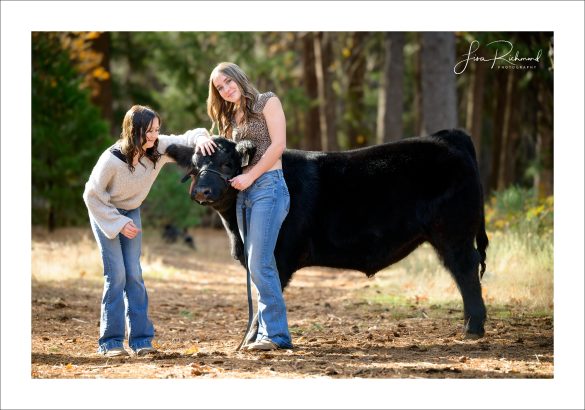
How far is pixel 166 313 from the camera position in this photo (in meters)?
8.95

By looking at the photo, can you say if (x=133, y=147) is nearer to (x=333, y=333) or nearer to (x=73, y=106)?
(x=333, y=333)

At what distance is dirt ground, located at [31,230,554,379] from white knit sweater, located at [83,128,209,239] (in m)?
1.04

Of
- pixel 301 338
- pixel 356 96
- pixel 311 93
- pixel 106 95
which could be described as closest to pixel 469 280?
pixel 301 338

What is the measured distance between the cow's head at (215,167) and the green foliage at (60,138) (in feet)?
29.0

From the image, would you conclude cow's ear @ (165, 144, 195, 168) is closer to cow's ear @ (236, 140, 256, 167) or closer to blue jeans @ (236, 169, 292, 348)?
cow's ear @ (236, 140, 256, 167)

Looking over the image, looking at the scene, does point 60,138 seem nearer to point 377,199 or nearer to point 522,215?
point 522,215

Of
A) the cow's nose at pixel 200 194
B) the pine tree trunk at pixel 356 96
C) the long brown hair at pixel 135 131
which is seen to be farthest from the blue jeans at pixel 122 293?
the pine tree trunk at pixel 356 96

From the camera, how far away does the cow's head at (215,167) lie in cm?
602

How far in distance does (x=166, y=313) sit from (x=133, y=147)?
3.32m

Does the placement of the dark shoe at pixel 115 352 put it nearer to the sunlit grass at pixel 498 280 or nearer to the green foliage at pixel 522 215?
the sunlit grass at pixel 498 280

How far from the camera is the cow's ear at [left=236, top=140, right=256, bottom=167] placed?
20.0ft

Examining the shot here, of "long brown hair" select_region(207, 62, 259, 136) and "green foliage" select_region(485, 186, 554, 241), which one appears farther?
"green foliage" select_region(485, 186, 554, 241)

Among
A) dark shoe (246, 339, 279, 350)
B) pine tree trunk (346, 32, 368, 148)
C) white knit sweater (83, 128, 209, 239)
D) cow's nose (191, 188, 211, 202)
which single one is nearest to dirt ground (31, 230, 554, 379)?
dark shoe (246, 339, 279, 350)
